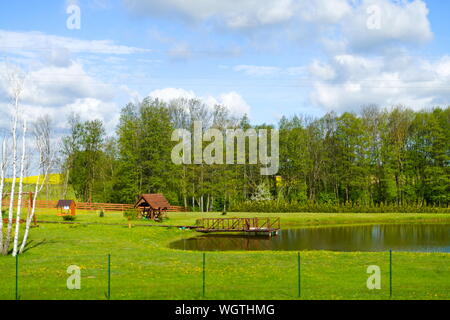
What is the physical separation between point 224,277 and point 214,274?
81 cm

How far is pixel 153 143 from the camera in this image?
219 ft

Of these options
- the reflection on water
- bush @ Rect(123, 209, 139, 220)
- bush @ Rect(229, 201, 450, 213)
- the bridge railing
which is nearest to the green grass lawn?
the reflection on water

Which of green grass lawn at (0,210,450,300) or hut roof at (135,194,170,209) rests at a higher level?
hut roof at (135,194,170,209)

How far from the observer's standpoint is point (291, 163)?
75.4 metres

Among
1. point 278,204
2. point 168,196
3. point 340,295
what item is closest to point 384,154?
point 278,204

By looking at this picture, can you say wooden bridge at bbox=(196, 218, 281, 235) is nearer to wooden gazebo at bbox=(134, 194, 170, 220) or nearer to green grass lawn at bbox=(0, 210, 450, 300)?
wooden gazebo at bbox=(134, 194, 170, 220)

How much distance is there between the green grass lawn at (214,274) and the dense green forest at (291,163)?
33983 mm

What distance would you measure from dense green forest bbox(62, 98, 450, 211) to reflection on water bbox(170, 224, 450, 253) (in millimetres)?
17262

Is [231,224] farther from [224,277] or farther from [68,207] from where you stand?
[224,277]

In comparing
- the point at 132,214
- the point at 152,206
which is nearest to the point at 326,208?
A: the point at 152,206

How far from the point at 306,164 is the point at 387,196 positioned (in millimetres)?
14360

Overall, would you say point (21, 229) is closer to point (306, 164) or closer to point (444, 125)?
point (306, 164)

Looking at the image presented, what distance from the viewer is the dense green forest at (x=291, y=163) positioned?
6669 centimetres

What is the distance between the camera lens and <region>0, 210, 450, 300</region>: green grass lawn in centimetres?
1645
